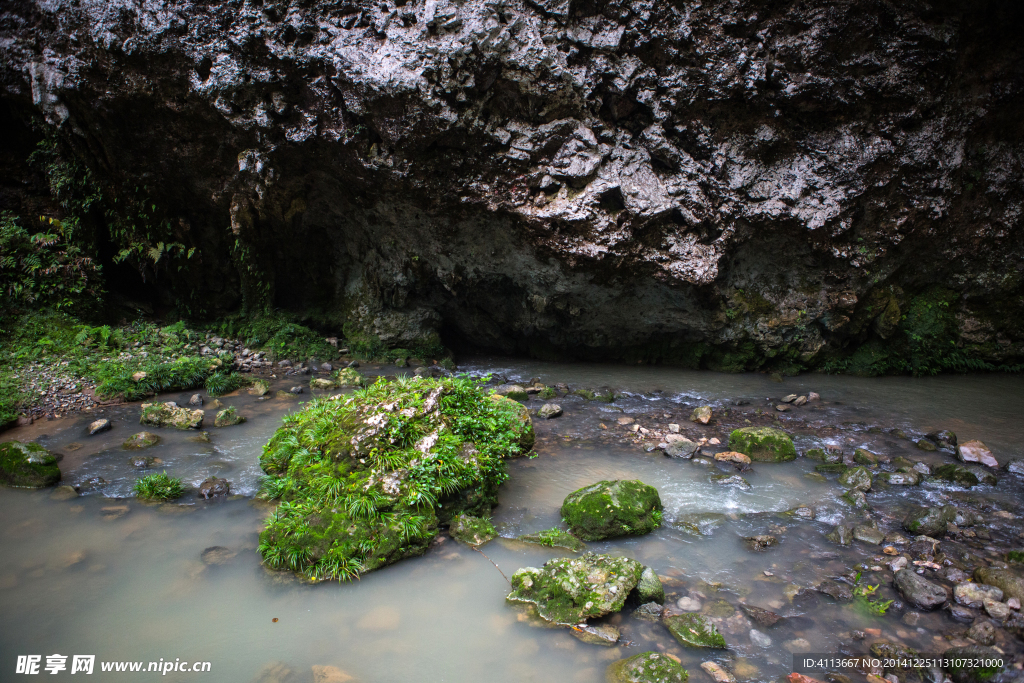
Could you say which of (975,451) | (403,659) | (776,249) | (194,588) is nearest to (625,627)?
(403,659)

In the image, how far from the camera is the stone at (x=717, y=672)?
3.04 m

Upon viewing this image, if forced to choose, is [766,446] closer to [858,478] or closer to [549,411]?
[858,478]

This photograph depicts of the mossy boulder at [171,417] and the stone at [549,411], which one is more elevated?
the stone at [549,411]

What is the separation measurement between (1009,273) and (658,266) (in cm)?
686

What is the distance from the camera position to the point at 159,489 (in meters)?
5.35

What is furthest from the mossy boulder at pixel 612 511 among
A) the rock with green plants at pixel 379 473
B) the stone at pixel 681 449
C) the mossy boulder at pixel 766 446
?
the mossy boulder at pixel 766 446

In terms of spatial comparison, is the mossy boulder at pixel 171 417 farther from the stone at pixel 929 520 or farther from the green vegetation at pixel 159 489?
the stone at pixel 929 520

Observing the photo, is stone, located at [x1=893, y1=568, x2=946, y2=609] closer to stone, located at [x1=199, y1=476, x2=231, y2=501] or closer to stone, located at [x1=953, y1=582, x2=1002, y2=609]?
stone, located at [x1=953, y1=582, x2=1002, y2=609]

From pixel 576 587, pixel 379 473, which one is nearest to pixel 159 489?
pixel 379 473

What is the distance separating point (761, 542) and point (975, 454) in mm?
3976

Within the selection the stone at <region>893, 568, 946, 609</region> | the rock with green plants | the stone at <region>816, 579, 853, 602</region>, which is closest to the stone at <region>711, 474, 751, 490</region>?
the stone at <region>816, 579, 853, 602</region>

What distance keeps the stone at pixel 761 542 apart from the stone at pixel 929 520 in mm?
1392

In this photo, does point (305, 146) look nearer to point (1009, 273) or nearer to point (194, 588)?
point (194, 588)

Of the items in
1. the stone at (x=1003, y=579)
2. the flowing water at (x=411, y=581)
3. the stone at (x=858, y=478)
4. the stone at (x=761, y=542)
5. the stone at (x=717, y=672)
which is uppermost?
the stone at (x=1003, y=579)
